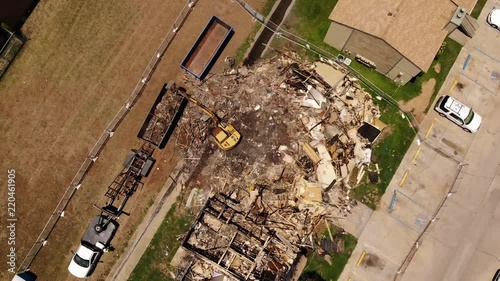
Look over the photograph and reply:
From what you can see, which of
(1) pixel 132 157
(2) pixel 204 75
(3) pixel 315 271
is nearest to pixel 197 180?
(1) pixel 132 157

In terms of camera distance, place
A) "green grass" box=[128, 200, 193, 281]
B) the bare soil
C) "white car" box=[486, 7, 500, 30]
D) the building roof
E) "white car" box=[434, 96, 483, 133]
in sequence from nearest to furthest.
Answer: the building roof
"green grass" box=[128, 200, 193, 281]
"white car" box=[434, 96, 483, 133]
the bare soil
"white car" box=[486, 7, 500, 30]

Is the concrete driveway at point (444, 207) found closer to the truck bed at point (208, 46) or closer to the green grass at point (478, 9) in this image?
the green grass at point (478, 9)

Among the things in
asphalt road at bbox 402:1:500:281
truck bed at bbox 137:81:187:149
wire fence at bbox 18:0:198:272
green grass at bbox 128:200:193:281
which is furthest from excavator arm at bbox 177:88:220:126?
asphalt road at bbox 402:1:500:281

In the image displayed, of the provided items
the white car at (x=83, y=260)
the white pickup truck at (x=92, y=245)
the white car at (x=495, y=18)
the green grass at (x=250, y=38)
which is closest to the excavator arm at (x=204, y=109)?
the green grass at (x=250, y=38)

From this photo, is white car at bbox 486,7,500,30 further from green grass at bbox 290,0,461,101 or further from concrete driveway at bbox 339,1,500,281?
green grass at bbox 290,0,461,101

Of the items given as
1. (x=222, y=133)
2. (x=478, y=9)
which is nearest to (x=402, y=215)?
(x=222, y=133)

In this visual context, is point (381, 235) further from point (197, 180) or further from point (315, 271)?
point (197, 180)

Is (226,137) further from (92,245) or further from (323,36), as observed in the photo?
(92,245)
